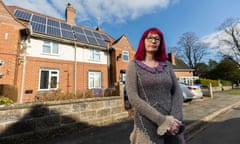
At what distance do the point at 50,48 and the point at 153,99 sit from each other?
12814 millimetres

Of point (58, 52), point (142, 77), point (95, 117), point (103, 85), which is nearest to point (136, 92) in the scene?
point (142, 77)

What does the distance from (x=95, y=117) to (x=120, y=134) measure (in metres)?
1.59

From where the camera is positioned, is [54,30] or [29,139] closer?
[29,139]

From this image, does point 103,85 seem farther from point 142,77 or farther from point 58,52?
point 142,77

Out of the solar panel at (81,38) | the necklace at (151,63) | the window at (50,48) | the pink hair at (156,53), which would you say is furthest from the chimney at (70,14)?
the necklace at (151,63)

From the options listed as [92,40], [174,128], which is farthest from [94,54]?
[174,128]

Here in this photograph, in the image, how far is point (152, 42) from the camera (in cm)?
165

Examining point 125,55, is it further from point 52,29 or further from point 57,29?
point 52,29

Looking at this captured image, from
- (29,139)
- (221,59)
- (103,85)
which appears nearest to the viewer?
(29,139)

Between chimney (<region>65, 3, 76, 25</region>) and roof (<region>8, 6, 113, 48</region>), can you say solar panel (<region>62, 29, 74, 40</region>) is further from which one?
chimney (<region>65, 3, 76, 25</region>)

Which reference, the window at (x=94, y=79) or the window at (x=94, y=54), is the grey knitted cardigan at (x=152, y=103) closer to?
the window at (x=94, y=79)

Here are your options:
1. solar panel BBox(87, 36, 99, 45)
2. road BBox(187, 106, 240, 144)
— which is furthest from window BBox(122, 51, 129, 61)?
road BBox(187, 106, 240, 144)

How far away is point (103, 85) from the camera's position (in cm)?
1527

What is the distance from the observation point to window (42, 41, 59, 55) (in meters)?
12.1
